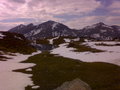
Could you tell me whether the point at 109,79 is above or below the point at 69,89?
below

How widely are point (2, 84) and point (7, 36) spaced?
136 meters

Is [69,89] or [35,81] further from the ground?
[69,89]

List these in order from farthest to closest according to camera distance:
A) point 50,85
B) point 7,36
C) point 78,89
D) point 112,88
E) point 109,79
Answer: point 7,36 → point 109,79 → point 50,85 → point 112,88 → point 78,89

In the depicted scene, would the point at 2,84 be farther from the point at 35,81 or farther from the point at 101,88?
the point at 101,88

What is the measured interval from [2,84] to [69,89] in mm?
21405

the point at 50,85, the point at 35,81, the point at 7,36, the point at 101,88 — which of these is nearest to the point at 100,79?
the point at 101,88

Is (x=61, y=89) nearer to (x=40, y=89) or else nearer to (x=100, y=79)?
(x=40, y=89)

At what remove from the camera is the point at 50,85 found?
4109cm

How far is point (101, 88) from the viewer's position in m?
37.2

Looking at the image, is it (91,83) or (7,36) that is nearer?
(91,83)

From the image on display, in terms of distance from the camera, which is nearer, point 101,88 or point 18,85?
point 101,88

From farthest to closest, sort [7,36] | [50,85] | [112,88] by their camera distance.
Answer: [7,36] → [50,85] → [112,88]

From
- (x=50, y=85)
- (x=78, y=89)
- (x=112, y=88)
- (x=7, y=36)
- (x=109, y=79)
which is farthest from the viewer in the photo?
(x=7, y=36)

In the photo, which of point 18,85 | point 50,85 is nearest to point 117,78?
point 50,85
